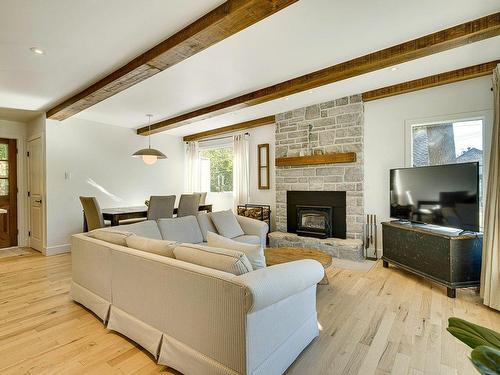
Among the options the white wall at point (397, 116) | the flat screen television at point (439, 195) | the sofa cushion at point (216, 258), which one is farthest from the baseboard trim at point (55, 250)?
the flat screen television at point (439, 195)

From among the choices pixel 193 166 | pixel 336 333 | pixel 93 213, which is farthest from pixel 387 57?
pixel 193 166

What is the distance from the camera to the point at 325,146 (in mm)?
4566

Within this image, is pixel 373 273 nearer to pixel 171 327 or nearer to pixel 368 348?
pixel 368 348

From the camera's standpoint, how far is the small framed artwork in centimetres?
559

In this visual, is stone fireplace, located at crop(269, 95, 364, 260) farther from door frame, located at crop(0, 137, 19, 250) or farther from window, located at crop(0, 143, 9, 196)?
window, located at crop(0, 143, 9, 196)

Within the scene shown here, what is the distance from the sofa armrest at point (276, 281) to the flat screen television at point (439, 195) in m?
2.11

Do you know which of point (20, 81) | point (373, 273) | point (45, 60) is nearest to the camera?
point (45, 60)

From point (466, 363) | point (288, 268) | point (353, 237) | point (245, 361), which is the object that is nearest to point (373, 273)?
point (353, 237)

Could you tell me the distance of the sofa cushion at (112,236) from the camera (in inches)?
94.8

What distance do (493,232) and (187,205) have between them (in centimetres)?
412

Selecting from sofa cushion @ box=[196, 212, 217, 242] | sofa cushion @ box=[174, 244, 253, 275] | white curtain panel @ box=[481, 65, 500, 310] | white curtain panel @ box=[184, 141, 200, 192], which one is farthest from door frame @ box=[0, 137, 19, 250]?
white curtain panel @ box=[481, 65, 500, 310]

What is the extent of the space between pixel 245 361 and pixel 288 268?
0.56 metres

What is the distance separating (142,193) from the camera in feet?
20.4

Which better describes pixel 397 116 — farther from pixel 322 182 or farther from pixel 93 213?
pixel 93 213
